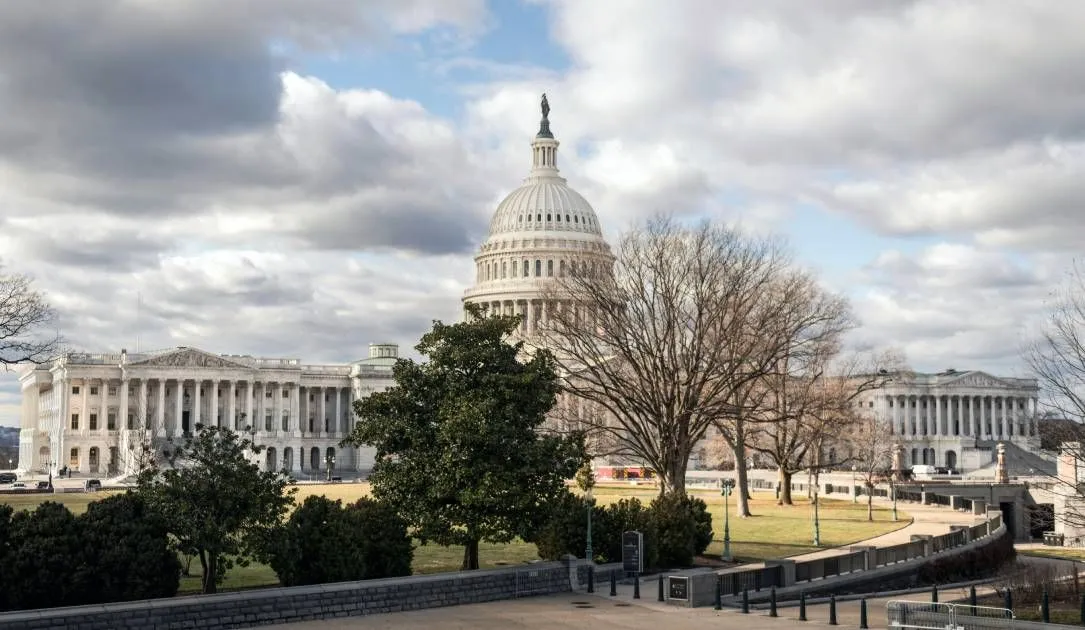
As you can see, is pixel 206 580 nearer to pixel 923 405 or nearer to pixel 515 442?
pixel 515 442

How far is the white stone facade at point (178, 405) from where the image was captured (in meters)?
151

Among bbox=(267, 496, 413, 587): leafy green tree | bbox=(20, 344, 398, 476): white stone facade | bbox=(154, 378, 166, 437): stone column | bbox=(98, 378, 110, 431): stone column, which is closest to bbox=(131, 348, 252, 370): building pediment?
bbox=(20, 344, 398, 476): white stone facade

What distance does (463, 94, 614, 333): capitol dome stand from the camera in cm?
17125

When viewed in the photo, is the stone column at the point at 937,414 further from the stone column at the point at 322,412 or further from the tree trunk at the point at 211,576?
the tree trunk at the point at 211,576

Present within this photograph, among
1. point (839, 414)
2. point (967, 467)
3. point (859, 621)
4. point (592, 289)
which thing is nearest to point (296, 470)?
point (967, 467)

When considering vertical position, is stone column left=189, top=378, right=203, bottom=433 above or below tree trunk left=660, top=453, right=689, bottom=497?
above

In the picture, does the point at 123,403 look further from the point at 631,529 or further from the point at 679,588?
the point at 679,588

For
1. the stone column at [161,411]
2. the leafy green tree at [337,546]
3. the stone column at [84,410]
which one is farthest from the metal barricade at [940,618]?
the stone column at [84,410]

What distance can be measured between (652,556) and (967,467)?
123630 mm

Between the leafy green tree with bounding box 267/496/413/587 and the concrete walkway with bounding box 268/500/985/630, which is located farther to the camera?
the leafy green tree with bounding box 267/496/413/587

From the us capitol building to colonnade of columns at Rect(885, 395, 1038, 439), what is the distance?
234 millimetres

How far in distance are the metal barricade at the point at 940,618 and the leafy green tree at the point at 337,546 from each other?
13.8m

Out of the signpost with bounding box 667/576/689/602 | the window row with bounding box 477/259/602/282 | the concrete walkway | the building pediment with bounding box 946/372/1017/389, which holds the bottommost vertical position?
the concrete walkway

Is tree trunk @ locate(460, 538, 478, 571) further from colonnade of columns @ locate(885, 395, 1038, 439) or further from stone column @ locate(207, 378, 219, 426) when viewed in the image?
colonnade of columns @ locate(885, 395, 1038, 439)
